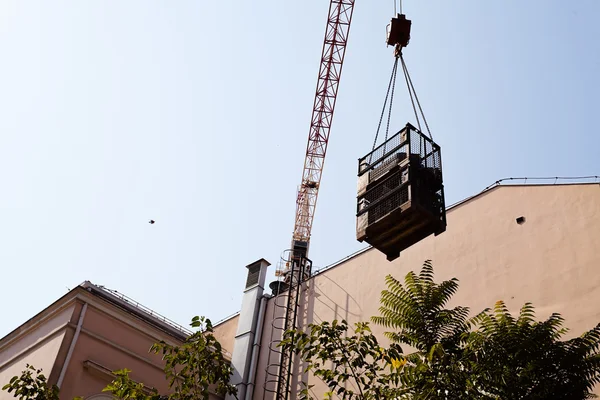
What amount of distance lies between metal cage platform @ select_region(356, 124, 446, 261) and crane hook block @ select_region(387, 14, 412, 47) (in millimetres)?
5418

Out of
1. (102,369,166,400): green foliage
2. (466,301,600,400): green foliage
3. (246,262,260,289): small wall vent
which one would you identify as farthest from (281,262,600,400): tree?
(246,262,260,289): small wall vent

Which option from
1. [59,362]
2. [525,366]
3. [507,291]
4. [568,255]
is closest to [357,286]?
[507,291]

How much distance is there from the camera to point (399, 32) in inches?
598

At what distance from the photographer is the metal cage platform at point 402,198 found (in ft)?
30.8

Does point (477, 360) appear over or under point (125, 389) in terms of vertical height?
over

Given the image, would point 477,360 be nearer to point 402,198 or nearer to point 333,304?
point 402,198

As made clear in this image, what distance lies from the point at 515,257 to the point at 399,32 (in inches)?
244

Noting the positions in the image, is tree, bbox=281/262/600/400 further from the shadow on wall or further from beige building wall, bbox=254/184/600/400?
the shadow on wall

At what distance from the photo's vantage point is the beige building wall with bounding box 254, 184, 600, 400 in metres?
14.9

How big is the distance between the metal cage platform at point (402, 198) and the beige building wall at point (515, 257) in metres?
6.50

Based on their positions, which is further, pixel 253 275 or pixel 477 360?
pixel 253 275

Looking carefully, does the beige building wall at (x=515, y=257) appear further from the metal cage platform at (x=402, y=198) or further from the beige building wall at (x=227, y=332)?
the metal cage platform at (x=402, y=198)

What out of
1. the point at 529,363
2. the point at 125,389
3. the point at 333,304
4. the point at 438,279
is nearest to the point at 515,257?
the point at 438,279

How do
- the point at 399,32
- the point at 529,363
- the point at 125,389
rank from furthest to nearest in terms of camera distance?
the point at 399,32
the point at 125,389
the point at 529,363
